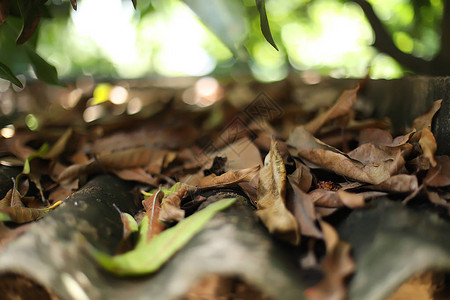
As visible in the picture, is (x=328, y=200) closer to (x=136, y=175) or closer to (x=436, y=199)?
(x=436, y=199)

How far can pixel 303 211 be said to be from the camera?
0.73 meters

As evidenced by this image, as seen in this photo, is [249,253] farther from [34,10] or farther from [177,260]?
[34,10]

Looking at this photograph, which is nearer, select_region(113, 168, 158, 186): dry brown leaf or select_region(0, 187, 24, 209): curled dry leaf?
select_region(0, 187, 24, 209): curled dry leaf

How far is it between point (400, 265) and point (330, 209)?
0.21 m

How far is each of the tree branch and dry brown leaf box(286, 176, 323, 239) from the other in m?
1.30

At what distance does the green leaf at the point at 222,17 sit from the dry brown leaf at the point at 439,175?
26.0 inches

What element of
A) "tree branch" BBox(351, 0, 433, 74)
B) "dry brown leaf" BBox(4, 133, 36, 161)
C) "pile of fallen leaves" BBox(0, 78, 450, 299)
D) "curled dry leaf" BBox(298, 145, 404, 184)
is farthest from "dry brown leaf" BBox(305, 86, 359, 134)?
"dry brown leaf" BBox(4, 133, 36, 161)

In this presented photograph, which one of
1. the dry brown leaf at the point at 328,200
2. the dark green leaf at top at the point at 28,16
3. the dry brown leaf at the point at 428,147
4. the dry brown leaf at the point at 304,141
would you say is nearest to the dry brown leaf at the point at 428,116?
the dry brown leaf at the point at 428,147

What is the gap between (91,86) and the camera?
220 centimetres

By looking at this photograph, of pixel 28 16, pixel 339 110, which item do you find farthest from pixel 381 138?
pixel 28 16

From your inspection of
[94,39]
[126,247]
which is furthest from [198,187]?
[94,39]

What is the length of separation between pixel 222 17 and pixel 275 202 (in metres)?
0.67

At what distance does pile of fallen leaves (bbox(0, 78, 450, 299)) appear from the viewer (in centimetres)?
69

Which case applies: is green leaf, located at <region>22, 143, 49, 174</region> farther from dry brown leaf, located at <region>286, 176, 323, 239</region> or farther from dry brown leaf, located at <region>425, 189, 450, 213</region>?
dry brown leaf, located at <region>425, 189, 450, 213</region>
